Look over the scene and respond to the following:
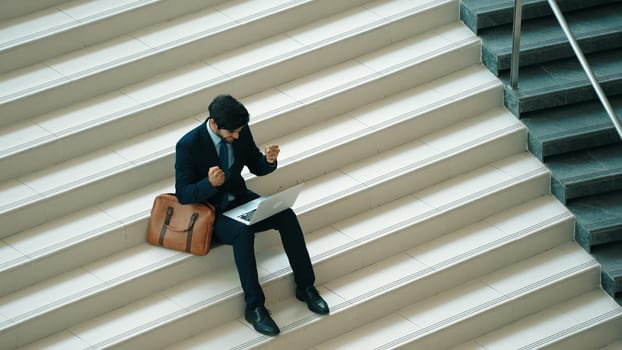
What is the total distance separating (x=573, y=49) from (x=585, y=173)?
2.37 feet

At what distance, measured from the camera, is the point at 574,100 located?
746 centimetres

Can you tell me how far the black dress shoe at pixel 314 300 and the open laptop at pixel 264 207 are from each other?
1.48 ft

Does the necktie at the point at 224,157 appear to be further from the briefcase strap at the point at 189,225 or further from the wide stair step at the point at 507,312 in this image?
the wide stair step at the point at 507,312

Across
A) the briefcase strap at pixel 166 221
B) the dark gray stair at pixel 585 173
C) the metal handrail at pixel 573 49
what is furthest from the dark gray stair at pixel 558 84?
the briefcase strap at pixel 166 221

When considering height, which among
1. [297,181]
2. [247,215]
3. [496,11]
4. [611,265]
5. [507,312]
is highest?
[496,11]

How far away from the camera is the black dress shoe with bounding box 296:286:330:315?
6367 millimetres

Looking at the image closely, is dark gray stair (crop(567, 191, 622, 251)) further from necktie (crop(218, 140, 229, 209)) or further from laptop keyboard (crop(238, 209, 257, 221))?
necktie (crop(218, 140, 229, 209))

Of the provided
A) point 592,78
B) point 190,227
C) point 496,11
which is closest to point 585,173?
point 592,78

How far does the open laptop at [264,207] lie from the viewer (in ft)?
20.2

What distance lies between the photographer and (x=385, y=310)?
658 centimetres

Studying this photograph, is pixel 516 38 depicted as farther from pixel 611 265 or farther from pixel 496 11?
pixel 611 265

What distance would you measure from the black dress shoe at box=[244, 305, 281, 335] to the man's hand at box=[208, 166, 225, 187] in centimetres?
67

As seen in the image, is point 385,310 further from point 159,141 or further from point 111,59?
point 111,59

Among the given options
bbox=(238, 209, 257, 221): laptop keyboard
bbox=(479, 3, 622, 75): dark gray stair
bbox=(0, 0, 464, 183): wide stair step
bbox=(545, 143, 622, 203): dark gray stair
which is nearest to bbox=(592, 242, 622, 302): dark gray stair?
bbox=(545, 143, 622, 203): dark gray stair
